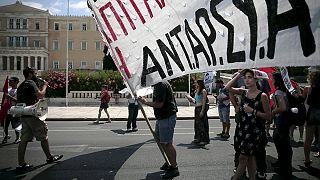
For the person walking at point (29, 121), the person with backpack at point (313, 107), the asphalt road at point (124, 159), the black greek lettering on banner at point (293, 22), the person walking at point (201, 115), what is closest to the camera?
the black greek lettering on banner at point (293, 22)

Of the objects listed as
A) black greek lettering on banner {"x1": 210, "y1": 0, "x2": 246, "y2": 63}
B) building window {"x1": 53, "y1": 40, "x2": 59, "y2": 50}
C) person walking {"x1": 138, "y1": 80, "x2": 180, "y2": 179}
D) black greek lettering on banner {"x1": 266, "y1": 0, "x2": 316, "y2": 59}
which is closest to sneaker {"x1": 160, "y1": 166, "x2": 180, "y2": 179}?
person walking {"x1": 138, "y1": 80, "x2": 180, "y2": 179}

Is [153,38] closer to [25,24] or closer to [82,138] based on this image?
[82,138]

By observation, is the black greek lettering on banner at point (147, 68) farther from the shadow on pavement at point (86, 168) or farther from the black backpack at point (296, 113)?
the black backpack at point (296, 113)

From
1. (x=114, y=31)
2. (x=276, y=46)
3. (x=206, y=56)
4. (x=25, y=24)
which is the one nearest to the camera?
(x=276, y=46)

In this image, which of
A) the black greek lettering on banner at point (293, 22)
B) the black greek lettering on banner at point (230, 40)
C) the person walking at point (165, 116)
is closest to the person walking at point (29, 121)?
the person walking at point (165, 116)

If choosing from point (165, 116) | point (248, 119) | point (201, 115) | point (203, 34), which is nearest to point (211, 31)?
point (203, 34)

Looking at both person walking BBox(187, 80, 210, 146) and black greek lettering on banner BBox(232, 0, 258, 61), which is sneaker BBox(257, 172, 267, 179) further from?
black greek lettering on banner BBox(232, 0, 258, 61)

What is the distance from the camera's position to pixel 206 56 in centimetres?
284

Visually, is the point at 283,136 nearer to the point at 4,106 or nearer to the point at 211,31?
the point at 211,31

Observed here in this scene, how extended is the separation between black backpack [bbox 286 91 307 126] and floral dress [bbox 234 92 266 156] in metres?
1.43

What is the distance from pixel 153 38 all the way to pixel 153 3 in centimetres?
36

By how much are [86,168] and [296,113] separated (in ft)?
12.5

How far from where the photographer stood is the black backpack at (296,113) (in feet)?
17.4

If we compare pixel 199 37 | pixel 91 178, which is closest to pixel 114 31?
pixel 199 37
